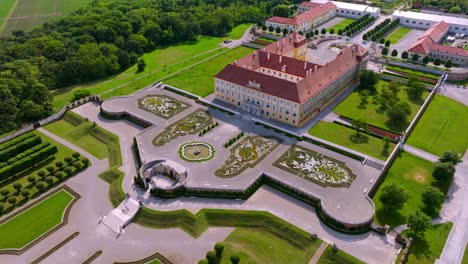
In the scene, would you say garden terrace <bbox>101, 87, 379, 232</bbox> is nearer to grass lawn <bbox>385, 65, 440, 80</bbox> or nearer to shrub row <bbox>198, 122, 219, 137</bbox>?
shrub row <bbox>198, 122, 219, 137</bbox>

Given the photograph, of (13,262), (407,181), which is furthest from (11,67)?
(407,181)

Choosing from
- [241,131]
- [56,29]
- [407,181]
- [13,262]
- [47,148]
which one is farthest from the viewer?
[56,29]

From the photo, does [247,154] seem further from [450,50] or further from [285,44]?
[450,50]

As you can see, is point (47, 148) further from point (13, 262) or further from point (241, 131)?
point (241, 131)

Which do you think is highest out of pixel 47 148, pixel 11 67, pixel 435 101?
pixel 11 67

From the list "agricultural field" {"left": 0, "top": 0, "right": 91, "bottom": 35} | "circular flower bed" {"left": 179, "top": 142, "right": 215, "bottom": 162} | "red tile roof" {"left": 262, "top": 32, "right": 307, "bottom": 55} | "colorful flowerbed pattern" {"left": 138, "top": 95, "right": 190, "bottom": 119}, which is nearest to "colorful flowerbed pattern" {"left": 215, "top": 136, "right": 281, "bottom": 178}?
"circular flower bed" {"left": 179, "top": 142, "right": 215, "bottom": 162}

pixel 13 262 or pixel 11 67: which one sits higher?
pixel 11 67

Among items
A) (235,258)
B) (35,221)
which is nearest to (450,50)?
(235,258)
